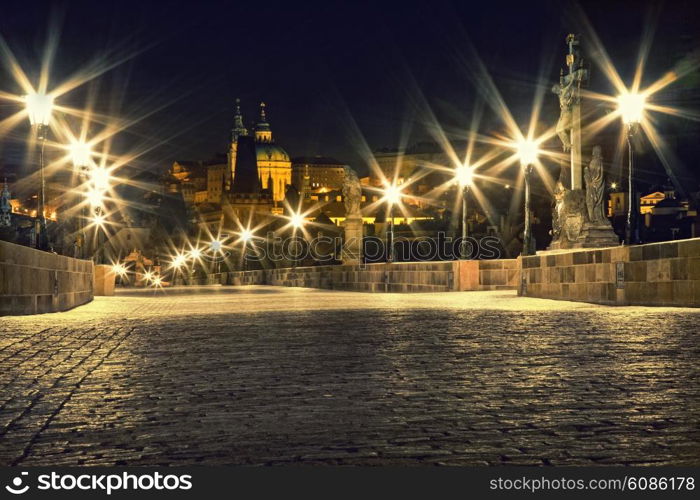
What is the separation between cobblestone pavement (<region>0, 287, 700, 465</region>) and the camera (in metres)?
4.71

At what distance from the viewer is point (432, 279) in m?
32.1

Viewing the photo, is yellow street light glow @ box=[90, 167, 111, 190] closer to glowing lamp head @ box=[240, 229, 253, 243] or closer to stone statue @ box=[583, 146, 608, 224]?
stone statue @ box=[583, 146, 608, 224]

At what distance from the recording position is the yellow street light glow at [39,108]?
21656mm

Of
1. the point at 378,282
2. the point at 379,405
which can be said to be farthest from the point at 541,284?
the point at 379,405

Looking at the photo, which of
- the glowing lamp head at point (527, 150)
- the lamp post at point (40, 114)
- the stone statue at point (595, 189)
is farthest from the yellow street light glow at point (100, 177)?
the stone statue at point (595, 189)

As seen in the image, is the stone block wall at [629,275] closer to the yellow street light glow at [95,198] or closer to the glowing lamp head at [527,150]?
the glowing lamp head at [527,150]

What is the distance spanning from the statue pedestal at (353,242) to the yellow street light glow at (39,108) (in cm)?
2101

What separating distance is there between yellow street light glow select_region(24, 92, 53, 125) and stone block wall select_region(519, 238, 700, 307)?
12.2 metres

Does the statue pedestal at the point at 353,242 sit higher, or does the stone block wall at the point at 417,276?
the statue pedestal at the point at 353,242

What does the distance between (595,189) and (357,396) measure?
68.3ft

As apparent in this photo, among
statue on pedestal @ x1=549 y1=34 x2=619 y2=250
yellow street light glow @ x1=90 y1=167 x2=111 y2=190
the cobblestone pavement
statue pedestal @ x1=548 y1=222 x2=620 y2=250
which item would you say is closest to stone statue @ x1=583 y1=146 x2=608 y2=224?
statue on pedestal @ x1=549 y1=34 x2=619 y2=250

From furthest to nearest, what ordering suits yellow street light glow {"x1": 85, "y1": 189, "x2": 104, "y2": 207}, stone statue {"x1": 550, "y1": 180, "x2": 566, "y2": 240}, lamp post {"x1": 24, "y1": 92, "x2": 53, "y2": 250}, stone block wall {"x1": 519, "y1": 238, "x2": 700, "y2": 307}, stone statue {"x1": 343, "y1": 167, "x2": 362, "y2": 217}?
stone statue {"x1": 343, "y1": 167, "x2": 362, "y2": 217}, yellow street light glow {"x1": 85, "y1": 189, "x2": 104, "y2": 207}, stone statue {"x1": 550, "y1": 180, "x2": 566, "y2": 240}, lamp post {"x1": 24, "y1": 92, "x2": 53, "y2": 250}, stone block wall {"x1": 519, "y1": 238, "x2": 700, "y2": 307}

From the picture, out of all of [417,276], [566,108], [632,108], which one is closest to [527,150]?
[566,108]

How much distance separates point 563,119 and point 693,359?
2101cm
